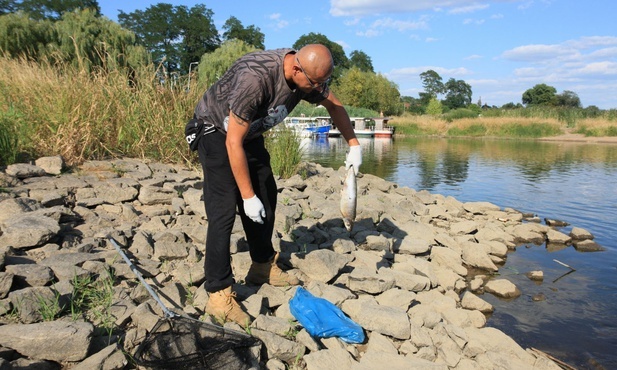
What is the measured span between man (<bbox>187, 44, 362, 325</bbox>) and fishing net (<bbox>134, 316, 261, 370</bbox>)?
0.33 m

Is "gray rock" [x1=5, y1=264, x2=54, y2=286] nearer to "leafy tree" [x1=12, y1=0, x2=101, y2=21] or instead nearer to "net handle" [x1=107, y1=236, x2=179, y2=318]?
"net handle" [x1=107, y1=236, x2=179, y2=318]

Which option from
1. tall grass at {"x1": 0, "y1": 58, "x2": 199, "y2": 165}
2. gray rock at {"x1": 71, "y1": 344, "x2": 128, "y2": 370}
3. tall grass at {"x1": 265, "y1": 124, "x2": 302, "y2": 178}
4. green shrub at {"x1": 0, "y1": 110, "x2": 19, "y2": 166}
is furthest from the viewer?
tall grass at {"x1": 265, "y1": 124, "x2": 302, "y2": 178}

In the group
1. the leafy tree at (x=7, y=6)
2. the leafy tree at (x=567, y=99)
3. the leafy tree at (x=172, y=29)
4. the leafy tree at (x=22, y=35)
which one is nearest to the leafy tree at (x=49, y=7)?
the leafy tree at (x=7, y=6)

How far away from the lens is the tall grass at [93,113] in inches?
243

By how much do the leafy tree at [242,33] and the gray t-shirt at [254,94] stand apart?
68514 mm

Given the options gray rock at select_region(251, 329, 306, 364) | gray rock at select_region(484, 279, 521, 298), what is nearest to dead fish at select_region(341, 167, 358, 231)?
gray rock at select_region(251, 329, 306, 364)

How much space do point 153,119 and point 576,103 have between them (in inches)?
2728

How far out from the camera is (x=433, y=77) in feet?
325

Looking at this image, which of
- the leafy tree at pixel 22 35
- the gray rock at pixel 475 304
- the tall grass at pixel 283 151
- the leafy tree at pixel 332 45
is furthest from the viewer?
the leafy tree at pixel 332 45

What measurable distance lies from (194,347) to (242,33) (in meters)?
71.1

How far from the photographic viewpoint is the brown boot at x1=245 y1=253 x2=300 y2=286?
381cm

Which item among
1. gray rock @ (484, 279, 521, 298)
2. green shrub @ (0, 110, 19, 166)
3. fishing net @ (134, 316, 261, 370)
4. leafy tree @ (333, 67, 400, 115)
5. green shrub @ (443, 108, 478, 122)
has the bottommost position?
gray rock @ (484, 279, 521, 298)

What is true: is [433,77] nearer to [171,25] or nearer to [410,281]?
[171,25]

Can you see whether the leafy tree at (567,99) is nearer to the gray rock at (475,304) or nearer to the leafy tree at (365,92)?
the leafy tree at (365,92)
